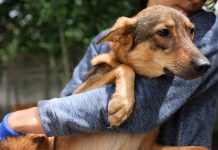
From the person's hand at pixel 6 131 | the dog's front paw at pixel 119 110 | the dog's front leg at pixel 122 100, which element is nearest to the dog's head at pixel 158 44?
the dog's front leg at pixel 122 100

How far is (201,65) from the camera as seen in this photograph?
98.3 inches

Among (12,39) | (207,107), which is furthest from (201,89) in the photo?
(12,39)

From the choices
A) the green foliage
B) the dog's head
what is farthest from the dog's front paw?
the green foliage

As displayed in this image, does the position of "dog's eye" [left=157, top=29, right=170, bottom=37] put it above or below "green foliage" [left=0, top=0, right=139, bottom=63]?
above

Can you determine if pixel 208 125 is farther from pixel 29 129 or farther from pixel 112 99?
pixel 29 129

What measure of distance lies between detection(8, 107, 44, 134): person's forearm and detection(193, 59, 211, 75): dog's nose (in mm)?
841

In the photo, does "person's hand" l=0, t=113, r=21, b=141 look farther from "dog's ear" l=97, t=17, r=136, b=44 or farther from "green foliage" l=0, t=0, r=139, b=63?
"green foliage" l=0, t=0, r=139, b=63

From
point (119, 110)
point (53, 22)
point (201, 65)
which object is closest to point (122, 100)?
point (119, 110)

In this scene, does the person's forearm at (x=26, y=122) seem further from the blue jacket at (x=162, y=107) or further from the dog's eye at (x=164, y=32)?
the dog's eye at (x=164, y=32)

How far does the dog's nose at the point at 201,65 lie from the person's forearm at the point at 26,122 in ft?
2.76

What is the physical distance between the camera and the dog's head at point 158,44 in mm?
2609

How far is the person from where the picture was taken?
8.61ft

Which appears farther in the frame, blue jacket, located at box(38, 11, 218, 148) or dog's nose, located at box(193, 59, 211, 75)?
blue jacket, located at box(38, 11, 218, 148)

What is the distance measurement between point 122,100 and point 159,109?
0.66 ft
